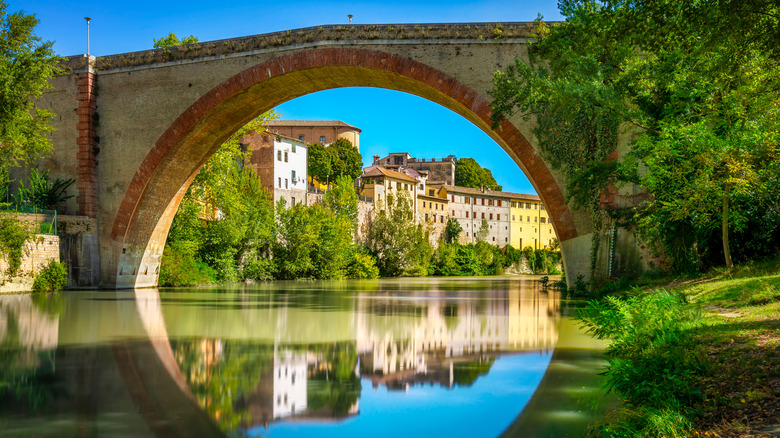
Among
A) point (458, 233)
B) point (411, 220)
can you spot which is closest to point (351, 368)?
point (411, 220)

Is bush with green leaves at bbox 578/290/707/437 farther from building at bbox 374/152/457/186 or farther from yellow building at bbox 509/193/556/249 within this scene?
building at bbox 374/152/457/186

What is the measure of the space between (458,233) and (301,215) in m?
37.2

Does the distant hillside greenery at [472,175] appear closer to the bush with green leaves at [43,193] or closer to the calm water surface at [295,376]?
the bush with green leaves at [43,193]

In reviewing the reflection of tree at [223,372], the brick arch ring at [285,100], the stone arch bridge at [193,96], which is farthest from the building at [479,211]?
the reflection of tree at [223,372]

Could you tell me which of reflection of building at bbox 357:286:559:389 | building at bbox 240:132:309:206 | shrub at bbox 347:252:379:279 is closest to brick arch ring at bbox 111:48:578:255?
reflection of building at bbox 357:286:559:389

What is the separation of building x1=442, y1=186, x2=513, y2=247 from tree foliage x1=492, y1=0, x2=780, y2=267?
57903 millimetres

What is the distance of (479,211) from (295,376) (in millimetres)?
73794

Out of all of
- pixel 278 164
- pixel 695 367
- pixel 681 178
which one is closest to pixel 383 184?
pixel 278 164

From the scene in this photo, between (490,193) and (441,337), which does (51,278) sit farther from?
(490,193)

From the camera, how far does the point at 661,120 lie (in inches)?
513

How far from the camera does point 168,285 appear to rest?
25047 mm

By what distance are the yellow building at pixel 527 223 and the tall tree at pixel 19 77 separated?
6911cm

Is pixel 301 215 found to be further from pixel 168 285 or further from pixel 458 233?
pixel 458 233

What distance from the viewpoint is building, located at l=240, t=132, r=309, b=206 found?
51781 mm
